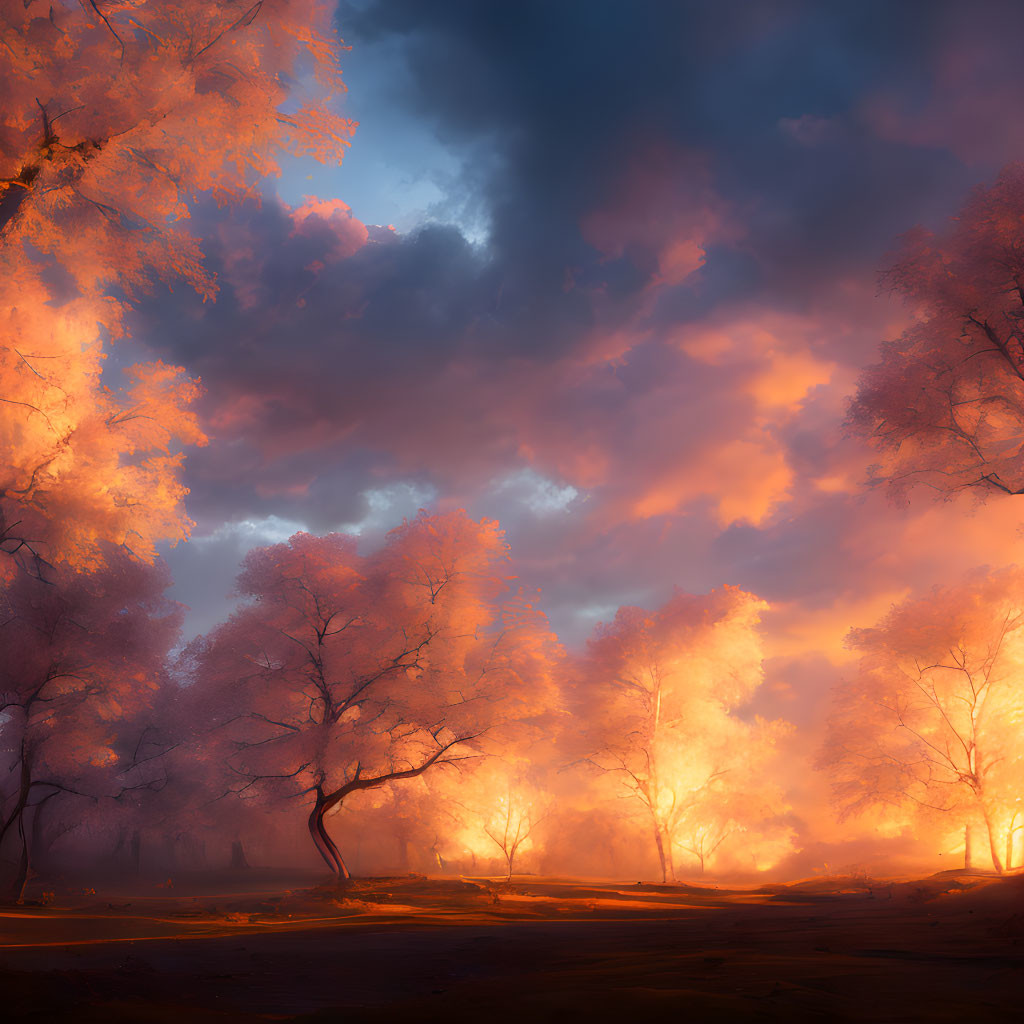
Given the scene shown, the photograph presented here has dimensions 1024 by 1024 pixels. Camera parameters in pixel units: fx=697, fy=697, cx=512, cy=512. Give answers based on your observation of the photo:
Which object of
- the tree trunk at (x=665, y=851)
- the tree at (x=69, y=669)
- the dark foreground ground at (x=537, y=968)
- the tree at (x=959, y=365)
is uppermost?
the tree at (x=959, y=365)

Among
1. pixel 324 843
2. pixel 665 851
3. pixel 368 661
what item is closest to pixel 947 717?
pixel 665 851

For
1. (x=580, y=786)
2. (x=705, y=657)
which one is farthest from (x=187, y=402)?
(x=580, y=786)

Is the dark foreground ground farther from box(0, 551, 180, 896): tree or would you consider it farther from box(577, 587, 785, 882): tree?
box(577, 587, 785, 882): tree

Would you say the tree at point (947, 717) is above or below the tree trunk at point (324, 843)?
above

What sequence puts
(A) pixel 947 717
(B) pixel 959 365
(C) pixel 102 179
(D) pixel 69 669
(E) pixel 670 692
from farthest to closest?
(E) pixel 670 692, (A) pixel 947 717, (D) pixel 69 669, (B) pixel 959 365, (C) pixel 102 179

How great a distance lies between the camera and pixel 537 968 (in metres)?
3.94

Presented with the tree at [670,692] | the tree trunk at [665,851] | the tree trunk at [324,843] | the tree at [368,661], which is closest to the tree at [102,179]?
the tree at [368,661]

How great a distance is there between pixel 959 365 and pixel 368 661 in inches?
594

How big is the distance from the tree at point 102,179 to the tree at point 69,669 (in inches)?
216

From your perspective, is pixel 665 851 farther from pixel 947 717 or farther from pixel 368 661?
pixel 368 661

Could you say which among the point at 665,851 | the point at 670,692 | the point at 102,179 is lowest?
the point at 665,851

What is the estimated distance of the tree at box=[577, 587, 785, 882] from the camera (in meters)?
28.0

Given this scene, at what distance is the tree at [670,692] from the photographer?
28031 millimetres

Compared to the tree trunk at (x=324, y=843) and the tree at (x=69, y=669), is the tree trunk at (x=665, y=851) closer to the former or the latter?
the tree trunk at (x=324, y=843)
